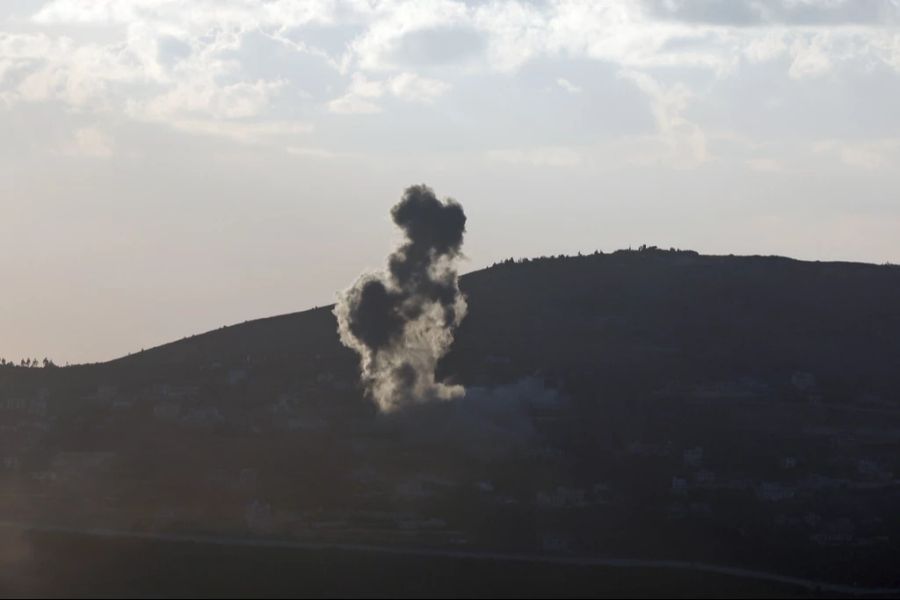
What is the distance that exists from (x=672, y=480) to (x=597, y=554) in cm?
2802

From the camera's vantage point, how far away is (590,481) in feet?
635

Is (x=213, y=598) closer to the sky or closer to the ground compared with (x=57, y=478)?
closer to the ground

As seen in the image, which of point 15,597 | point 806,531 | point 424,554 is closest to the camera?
point 15,597

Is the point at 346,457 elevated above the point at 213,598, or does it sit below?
above

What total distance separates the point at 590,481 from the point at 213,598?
6262cm

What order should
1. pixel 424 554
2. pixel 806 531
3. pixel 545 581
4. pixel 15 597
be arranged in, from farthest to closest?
pixel 806 531
pixel 424 554
pixel 545 581
pixel 15 597

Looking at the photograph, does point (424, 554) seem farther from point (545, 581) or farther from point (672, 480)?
point (672, 480)

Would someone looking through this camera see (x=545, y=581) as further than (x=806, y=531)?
No

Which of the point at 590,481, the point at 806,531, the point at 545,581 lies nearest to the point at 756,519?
the point at 806,531

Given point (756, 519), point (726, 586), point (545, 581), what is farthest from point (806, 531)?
point (545, 581)

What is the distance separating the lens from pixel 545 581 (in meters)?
153

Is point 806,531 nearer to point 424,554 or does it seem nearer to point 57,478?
point 424,554

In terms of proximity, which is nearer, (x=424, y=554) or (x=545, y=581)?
(x=545, y=581)

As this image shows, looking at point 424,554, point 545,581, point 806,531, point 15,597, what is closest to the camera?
point 15,597
